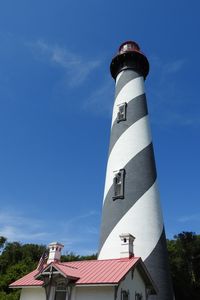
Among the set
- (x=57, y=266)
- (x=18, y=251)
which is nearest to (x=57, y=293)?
(x=57, y=266)

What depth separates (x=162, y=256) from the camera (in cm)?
1298

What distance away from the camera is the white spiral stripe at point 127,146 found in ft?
50.2

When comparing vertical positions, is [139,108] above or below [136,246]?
above

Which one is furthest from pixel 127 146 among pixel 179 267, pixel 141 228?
pixel 179 267

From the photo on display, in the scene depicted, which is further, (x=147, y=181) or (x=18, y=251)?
(x=18, y=251)

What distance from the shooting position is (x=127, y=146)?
51.3 ft

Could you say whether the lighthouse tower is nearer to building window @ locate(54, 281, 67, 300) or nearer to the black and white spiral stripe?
the black and white spiral stripe

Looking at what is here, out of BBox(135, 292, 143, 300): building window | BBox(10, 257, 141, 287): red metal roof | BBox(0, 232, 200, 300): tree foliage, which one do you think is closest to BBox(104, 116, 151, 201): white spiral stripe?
BBox(10, 257, 141, 287): red metal roof

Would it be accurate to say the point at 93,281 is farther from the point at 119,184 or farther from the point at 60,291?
the point at 119,184

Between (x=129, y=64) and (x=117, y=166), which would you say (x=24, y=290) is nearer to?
(x=117, y=166)

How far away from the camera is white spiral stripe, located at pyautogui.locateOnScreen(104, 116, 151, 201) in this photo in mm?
15305

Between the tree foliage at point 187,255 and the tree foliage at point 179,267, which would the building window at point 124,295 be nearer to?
the tree foliage at point 179,267

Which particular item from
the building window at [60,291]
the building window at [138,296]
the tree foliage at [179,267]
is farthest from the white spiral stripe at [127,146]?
the tree foliage at [179,267]

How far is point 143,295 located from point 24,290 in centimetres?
→ 464
